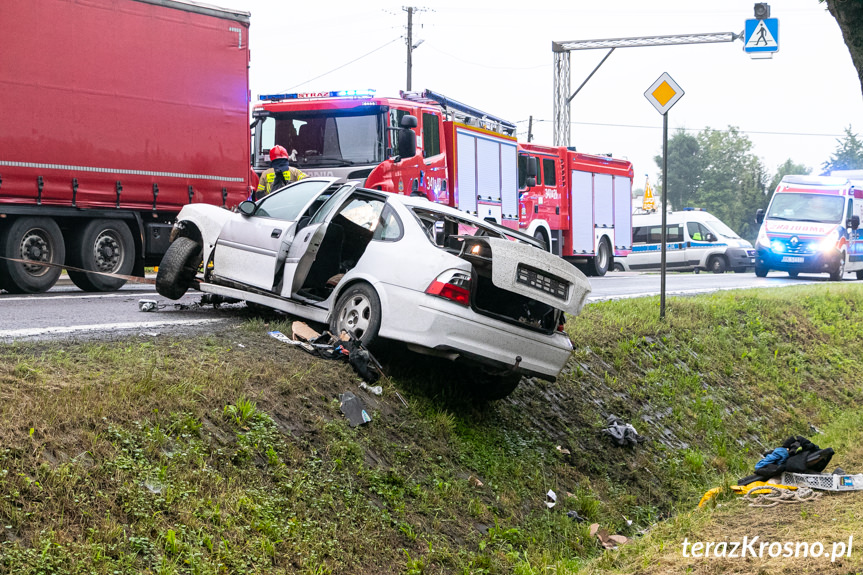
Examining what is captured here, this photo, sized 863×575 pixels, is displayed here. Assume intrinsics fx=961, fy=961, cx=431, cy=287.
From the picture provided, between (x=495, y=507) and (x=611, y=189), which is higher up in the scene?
(x=611, y=189)

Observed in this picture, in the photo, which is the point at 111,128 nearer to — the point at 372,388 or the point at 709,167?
the point at 372,388

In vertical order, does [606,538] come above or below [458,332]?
below

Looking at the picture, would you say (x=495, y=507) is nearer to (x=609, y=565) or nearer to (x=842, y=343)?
(x=609, y=565)

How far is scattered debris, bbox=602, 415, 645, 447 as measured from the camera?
30.2ft

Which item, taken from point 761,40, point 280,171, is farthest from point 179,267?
point 761,40

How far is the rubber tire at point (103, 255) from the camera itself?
43.2ft

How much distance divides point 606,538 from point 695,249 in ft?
98.7

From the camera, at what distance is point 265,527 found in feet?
16.6

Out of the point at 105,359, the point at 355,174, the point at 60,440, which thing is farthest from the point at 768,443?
the point at 60,440

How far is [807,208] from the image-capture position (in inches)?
1093

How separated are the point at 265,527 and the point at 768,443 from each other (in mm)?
7816

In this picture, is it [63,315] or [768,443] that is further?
[768,443]

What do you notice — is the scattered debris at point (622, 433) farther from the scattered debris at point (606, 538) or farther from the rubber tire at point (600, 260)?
the rubber tire at point (600, 260)

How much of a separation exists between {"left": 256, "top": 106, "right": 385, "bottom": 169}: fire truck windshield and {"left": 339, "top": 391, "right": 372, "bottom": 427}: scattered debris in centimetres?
803
